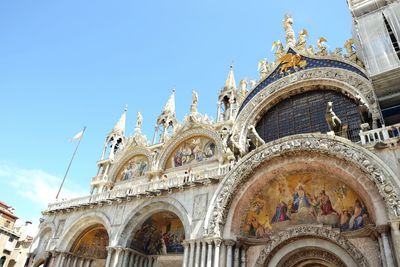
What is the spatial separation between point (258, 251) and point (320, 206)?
9.19 ft

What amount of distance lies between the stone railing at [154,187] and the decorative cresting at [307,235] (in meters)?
3.23

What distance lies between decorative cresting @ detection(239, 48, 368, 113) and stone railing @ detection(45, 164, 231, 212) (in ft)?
15.9

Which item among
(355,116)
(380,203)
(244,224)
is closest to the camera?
(380,203)

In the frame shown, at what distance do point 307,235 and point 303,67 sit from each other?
8.40 m

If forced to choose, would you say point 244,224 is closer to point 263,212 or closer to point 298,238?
point 263,212

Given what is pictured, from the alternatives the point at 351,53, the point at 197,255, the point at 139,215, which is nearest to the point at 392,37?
the point at 351,53

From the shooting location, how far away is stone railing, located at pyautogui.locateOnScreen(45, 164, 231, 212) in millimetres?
13276

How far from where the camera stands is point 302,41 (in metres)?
16.6

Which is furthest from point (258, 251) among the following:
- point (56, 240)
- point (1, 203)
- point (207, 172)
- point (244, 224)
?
point (1, 203)

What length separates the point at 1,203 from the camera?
3456 centimetres

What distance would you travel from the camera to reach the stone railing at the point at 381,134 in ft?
33.5

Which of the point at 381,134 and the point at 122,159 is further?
the point at 122,159

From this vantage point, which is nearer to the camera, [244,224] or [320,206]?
[320,206]

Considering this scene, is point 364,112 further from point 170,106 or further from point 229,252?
point 170,106
